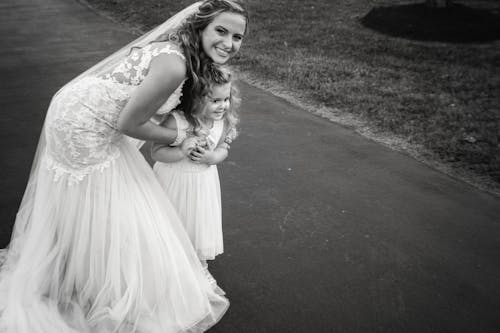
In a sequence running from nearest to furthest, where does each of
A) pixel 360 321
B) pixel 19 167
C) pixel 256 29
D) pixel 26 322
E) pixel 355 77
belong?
pixel 26 322, pixel 360 321, pixel 19 167, pixel 355 77, pixel 256 29

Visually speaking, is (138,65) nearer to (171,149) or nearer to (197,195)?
(171,149)

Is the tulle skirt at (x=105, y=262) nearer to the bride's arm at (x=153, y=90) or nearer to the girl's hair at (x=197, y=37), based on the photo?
the bride's arm at (x=153, y=90)

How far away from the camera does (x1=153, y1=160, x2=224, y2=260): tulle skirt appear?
2.72 metres

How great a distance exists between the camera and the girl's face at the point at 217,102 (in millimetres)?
2516

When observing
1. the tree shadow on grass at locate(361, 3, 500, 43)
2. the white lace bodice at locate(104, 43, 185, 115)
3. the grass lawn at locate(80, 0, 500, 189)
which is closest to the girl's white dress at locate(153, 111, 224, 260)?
the white lace bodice at locate(104, 43, 185, 115)

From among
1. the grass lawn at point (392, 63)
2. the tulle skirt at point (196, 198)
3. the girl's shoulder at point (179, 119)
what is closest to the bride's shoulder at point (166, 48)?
the girl's shoulder at point (179, 119)

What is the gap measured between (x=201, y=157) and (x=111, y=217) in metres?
0.59

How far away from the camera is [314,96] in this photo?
6.74 metres

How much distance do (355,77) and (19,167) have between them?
5.26 metres

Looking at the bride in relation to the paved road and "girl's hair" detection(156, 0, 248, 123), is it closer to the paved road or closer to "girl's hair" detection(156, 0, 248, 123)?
"girl's hair" detection(156, 0, 248, 123)

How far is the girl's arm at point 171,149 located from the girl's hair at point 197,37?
0.60 ft

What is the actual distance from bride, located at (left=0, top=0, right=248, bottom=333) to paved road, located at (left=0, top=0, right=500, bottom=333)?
557mm

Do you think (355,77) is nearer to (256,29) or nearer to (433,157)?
(433,157)

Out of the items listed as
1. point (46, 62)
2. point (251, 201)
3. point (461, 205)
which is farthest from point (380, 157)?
point (46, 62)
